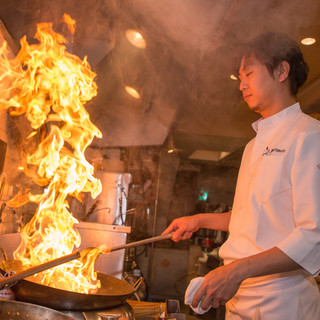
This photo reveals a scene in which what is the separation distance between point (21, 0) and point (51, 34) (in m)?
0.29

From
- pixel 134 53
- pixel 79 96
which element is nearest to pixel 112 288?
pixel 79 96

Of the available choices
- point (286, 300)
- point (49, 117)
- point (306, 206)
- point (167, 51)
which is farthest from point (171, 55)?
point (286, 300)

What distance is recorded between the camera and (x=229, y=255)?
150 centimetres

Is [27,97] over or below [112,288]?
over

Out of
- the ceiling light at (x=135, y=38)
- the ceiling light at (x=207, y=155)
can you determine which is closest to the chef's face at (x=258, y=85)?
the ceiling light at (x=135, y=38)

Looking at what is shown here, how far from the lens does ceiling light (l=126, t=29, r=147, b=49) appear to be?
3220 millimetres

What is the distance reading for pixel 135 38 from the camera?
3295 millimetres

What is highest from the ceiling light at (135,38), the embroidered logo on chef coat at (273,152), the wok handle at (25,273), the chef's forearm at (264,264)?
the ceiling light at (135,38)

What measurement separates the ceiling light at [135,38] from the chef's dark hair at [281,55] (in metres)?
1.93

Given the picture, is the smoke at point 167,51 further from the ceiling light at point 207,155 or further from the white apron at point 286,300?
the white apron at point 286,300

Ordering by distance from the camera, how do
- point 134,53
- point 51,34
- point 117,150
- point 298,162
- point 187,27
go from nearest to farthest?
point 298,162
point 51,34
point 187,27
point 134,53
point 117,150

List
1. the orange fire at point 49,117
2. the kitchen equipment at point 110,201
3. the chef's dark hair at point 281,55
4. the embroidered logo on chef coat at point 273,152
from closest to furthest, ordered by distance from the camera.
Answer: the embroidered logo on chef coat at point 273,152, the chef's dark hair at point 281,55, the orange fire at point 49,117, the kitchen equipment at point 110,201

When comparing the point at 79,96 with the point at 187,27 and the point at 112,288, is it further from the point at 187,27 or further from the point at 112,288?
the point at 112,288

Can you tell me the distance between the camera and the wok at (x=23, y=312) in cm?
95
